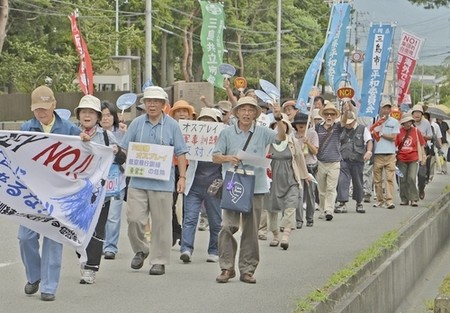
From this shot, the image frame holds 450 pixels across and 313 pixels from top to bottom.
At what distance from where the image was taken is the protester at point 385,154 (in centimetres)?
1998

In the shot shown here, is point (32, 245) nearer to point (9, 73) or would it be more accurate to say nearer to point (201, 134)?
point (201, 134)

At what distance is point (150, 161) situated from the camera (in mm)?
10789

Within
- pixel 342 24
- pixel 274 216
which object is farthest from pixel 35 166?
pixel 342 24

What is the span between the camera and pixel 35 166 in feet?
31.0

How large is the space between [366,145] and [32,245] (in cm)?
1029

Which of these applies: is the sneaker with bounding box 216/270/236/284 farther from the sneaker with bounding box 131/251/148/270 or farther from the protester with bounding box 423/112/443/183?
the protester with bounding box 423/112/443/183

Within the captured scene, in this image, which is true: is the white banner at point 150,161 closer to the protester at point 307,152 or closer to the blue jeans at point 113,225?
the blue jeans at point 113,225

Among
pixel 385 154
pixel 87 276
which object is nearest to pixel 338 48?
pixel 385 154

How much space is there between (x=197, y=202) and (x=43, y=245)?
119 inches

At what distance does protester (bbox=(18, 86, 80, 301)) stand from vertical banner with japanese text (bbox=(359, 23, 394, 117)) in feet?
55.4

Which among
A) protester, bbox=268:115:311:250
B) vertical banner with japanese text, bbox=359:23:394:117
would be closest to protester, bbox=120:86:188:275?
protester, bbox=268:115:311:250

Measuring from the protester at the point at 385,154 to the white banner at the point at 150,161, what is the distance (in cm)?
969

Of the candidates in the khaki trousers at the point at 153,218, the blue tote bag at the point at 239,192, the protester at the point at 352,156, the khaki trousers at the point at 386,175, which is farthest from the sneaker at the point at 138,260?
the khaki trousers at the point at 386,175

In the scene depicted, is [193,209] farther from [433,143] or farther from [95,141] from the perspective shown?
[433,143]
